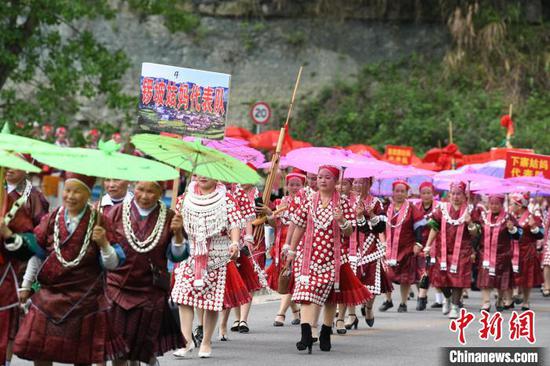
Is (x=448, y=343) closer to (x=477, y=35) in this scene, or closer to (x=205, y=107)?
(x=205, y=107)

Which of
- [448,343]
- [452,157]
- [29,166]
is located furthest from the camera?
[452,157]

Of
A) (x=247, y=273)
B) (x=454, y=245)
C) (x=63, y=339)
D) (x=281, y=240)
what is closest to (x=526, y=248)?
(x=454, y=245)

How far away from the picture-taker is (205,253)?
38.4ft

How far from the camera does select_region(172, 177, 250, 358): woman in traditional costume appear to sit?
11.6 m

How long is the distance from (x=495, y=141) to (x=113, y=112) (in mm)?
12434

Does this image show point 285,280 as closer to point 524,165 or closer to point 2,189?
point 2,189

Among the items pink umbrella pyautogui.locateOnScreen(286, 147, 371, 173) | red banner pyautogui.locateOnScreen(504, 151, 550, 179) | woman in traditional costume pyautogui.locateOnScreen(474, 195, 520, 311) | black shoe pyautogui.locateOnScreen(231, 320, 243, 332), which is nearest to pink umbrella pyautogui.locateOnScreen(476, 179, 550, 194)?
woman in traditional costume pyautogui.locateOnScreen(474, 195, 520, 311)

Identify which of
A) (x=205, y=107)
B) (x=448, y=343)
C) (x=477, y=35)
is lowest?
(x=448, y=343)

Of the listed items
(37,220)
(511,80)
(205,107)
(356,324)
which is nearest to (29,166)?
(37,220)

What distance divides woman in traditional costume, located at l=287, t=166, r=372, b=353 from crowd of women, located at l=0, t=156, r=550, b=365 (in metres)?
0.01

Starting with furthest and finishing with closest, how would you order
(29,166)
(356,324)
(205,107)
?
1. (356,324)
2. (205,107)
3. (29,166)

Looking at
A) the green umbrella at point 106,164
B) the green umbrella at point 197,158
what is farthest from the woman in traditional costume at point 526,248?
the green umbrella at point 106,164

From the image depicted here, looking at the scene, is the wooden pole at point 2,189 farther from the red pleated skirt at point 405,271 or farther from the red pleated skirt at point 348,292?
the red pleated skirt at point 405,271

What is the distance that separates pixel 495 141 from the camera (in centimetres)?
3591
